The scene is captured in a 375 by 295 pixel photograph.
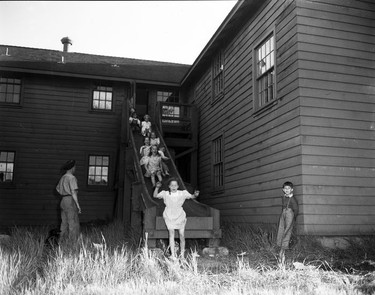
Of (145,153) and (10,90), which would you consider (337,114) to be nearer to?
(145,153)

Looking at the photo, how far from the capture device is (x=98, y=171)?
53.8 feet

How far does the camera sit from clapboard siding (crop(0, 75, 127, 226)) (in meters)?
15.4

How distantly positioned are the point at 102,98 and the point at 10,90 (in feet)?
12.0

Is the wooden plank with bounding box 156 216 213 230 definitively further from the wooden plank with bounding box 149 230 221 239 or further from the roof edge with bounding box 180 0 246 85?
the roof edge with bounding box 180 0 246 85

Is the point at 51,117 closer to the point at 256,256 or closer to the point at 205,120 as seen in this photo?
the point at 205,120

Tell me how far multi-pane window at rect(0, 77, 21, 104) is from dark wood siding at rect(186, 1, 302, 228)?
315 inches

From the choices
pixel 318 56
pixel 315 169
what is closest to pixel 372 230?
pixel 315 169

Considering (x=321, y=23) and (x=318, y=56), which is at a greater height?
(x=321, y=23)

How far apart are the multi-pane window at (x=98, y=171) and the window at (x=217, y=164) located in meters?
5.22

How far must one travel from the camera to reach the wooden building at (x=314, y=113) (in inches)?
298

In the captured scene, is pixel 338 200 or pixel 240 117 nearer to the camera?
pixel 338 200

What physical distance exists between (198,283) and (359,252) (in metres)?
3.66

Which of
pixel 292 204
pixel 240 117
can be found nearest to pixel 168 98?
pixel 240 117

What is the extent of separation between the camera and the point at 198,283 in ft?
15.0
